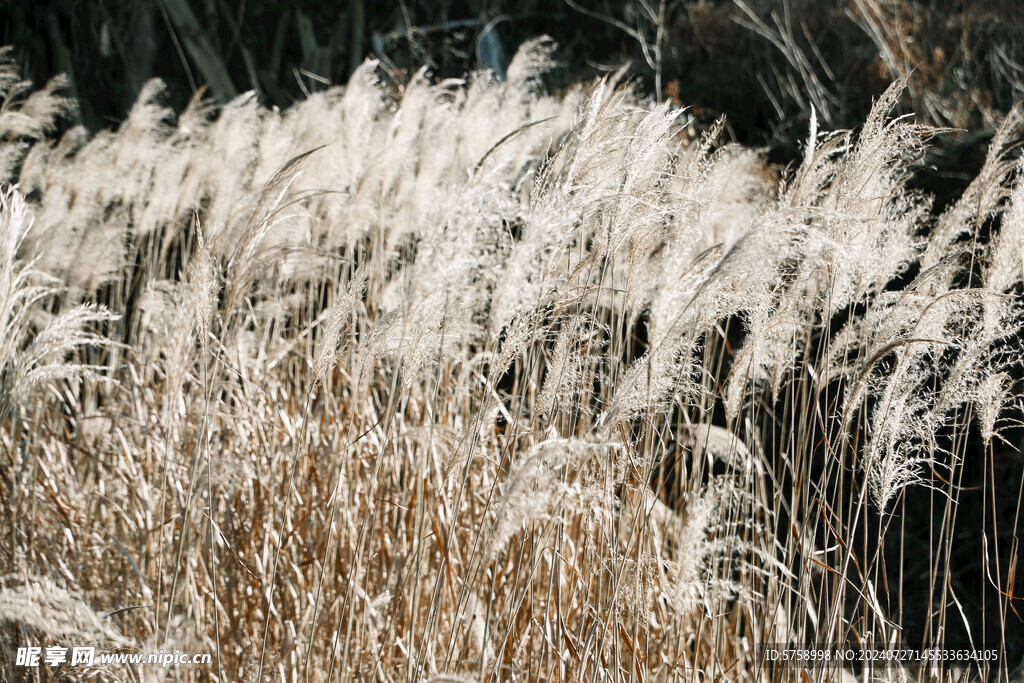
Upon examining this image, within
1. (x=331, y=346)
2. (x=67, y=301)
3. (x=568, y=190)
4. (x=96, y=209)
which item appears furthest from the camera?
(x=96, y=209)

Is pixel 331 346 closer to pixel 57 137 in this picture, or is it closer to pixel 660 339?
pixel 660 339

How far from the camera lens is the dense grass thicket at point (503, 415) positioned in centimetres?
128

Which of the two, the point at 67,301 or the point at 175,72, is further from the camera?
the point at 175,72

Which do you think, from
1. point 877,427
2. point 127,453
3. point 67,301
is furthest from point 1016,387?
point 67,301

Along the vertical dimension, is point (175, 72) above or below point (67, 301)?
above

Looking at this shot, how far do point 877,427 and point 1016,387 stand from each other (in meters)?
1.92

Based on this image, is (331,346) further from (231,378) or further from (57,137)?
(57,137)

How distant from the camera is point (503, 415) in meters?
1.87

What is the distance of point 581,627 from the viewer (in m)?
1.42

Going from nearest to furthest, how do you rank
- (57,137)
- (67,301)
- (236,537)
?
(236,537)
(67,301)
(57,137)

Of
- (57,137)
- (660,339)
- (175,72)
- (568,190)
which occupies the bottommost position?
(660,339)

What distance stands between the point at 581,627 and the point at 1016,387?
231cm

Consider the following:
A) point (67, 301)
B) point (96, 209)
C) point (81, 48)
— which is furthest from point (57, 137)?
point (67, 301)

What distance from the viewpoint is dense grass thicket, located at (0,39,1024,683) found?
1.28 meters
